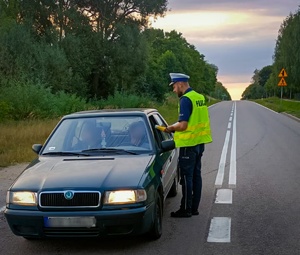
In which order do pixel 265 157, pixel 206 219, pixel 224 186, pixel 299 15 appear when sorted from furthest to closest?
pixel 299 15 < pixel 265 157 < pixel 224 186 < pixel 206 219

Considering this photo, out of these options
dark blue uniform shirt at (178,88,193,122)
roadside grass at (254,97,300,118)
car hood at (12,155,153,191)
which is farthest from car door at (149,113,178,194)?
roadside grass at (254,97,300,118)

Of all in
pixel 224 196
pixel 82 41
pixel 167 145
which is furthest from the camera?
pixel 82 41

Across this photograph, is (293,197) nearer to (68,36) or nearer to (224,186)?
(224,186)

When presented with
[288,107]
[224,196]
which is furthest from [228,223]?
[288,107]

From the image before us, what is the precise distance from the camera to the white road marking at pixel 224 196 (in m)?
7.75

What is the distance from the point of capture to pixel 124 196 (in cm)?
508

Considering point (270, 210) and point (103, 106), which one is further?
point (103, 106)

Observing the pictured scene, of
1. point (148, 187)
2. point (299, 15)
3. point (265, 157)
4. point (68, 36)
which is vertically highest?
point (299, 15)

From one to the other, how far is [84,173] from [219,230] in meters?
1.87

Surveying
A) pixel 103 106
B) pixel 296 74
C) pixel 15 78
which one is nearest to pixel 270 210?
pixel 15 78

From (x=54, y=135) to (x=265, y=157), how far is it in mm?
7558

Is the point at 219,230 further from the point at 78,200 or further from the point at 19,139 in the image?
the point at 19,139

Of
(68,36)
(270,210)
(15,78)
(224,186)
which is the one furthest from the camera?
(68,36)

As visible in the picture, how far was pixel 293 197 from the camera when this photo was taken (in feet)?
26.2
